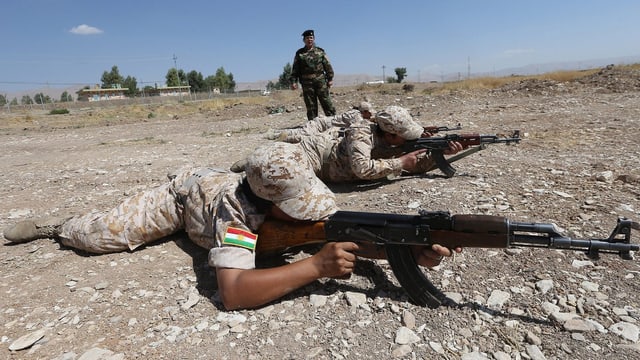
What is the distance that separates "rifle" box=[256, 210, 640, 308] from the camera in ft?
6.23

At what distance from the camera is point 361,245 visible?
2.49m

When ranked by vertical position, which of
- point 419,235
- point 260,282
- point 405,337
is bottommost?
point 405,337

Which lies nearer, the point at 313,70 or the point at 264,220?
the point at 264,220

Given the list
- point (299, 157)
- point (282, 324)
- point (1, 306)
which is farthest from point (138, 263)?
point (299, 157)

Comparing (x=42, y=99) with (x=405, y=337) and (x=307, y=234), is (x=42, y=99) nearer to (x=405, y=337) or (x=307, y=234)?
(x=307, y=234)

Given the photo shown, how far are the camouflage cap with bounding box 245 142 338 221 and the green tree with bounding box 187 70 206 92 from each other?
86.3m

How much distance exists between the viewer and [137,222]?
3422 mm

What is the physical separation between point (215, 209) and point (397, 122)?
9.08 feet

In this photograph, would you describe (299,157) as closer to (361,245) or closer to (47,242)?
(361,245)

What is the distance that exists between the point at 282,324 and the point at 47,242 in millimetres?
2924

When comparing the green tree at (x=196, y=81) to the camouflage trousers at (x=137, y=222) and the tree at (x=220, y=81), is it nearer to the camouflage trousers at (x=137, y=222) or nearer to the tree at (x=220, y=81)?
the tree at (x=220, y=81)

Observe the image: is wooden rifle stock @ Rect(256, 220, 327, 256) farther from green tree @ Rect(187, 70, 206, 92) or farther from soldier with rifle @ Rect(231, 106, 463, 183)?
green tree @ Rect(187, 70, 206, 92)

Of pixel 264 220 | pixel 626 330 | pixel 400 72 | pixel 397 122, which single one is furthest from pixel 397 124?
pixel 400 72

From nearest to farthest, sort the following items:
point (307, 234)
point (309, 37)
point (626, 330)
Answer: point (626, 330) → point (307, 234) → point (309, 37)
